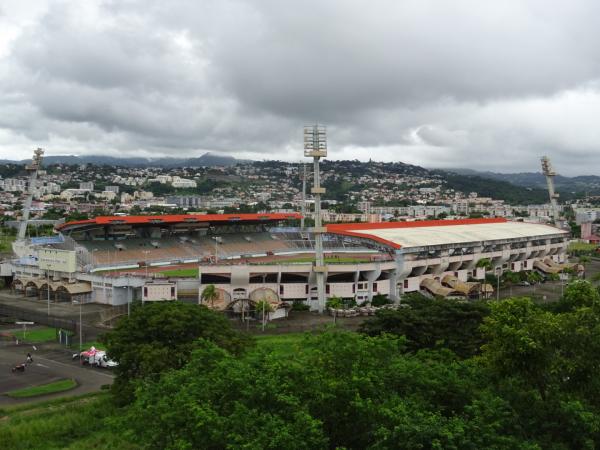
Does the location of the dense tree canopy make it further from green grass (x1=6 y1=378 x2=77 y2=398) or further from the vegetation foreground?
green grass (x1=6 y1=378 x2=77 y2=398)

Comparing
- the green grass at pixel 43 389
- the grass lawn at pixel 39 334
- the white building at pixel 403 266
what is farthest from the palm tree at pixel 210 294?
the green grass at pixel 43 389

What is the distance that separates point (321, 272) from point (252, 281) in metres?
7.70

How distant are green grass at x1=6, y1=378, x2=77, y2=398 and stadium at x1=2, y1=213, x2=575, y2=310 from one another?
19033mm

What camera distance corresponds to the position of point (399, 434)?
15.0 metres

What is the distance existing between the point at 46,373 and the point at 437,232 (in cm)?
5093

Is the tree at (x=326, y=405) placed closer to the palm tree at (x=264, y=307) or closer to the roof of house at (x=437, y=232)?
the palm tree at (x=264, y=307)

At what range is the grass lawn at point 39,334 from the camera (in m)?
45.1

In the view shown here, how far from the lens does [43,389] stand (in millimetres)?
33094

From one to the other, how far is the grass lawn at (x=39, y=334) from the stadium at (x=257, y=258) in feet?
32.9

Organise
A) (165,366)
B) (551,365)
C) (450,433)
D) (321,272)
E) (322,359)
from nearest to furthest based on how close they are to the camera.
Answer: (450,433)
(551,365)
(322,359)
(165,366)
(321,272)

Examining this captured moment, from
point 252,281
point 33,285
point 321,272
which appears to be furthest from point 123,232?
point 321,272

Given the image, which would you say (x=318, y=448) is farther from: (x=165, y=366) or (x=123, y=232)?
(x=123, y=232)

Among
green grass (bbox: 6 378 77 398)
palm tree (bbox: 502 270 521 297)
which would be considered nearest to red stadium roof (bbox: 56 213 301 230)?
palm tree (bbox: 502 270 521 297)

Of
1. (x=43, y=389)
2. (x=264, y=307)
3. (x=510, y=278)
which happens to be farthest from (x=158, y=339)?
(x=510, y=278)
